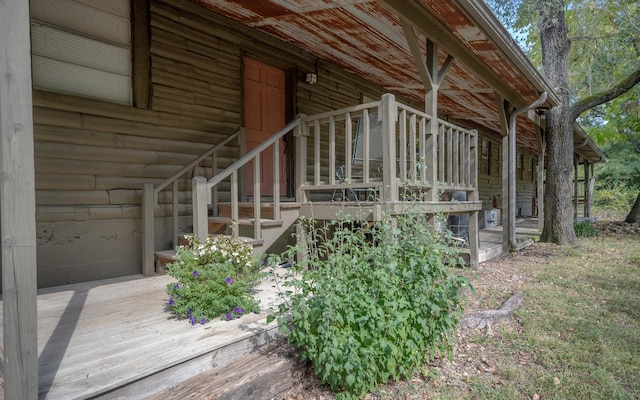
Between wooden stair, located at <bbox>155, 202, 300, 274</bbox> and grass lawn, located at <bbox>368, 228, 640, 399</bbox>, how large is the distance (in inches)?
67.8

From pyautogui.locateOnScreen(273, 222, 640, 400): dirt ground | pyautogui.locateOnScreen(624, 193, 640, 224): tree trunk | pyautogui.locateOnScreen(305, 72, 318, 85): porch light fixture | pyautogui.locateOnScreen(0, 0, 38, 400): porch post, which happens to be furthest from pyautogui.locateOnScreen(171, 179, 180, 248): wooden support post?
pyautogui.locateOnScreen(624, 193, 640, 224): tree trunk

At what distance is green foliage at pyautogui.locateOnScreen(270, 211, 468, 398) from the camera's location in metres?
1.87

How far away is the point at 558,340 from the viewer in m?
2.73

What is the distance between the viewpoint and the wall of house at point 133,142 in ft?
10.3

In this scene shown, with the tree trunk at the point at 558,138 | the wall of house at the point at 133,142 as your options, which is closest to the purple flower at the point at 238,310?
the wall of house at the point at 133,142

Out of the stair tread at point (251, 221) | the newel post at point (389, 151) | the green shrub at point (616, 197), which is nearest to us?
the newel post at point (389, 151)

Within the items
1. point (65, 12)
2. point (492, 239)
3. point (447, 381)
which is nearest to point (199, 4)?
point (65, 12)

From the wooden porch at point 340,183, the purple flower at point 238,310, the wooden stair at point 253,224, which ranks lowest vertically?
the purple flower at point 238,310

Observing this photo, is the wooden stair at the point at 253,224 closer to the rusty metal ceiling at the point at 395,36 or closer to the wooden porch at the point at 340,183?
the wooden porch at the point at 340,183

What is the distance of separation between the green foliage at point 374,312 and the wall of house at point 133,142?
2.18 metres

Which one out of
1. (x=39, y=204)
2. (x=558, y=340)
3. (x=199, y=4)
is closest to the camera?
(x=558, y=340)

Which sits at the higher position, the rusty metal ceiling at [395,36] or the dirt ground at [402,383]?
the rusty metal ceiling at [395,36]

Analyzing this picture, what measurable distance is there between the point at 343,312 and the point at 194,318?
91 cm

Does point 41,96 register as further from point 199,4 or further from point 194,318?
point 194,318
